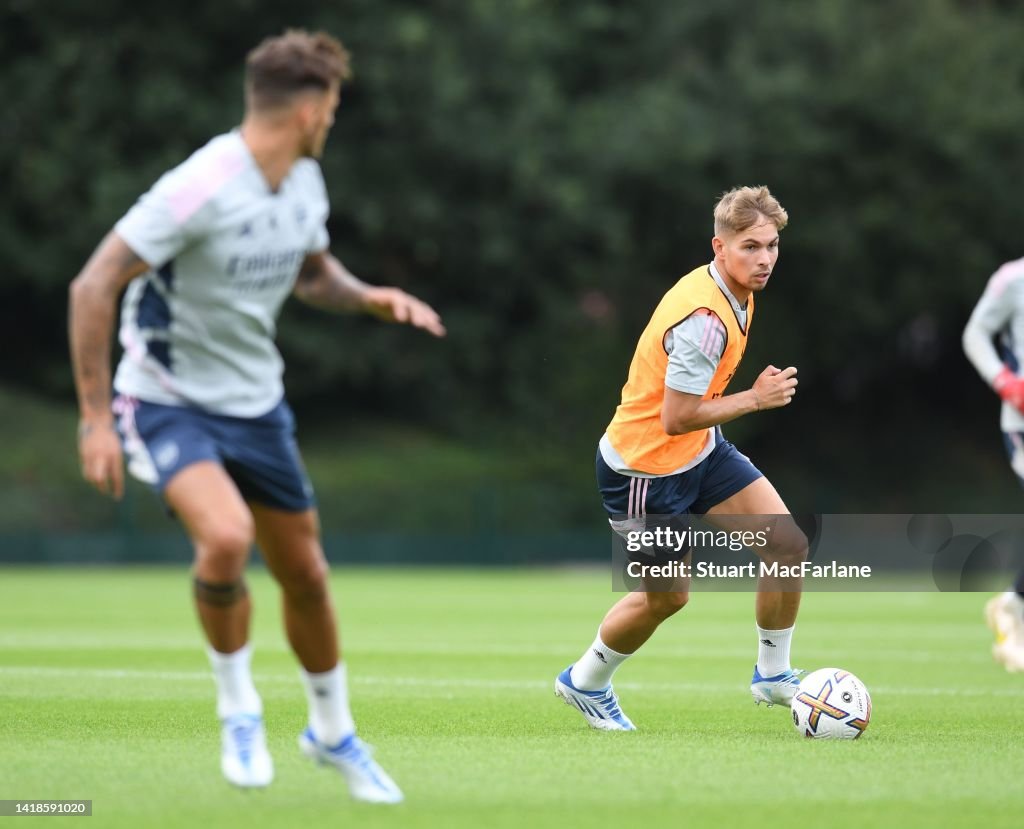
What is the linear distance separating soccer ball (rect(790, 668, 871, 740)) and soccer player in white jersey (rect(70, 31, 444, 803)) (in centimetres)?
262

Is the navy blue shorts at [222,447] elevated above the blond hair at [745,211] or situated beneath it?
situated beneath

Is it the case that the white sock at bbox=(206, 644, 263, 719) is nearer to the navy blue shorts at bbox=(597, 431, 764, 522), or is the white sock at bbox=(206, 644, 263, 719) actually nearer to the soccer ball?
the navy blue shorts at bbox=(597, 431, 764, 522)

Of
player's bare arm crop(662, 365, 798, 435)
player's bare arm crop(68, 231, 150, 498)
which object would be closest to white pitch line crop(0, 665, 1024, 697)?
player's bare arm crop(662, 365, 798, 435)

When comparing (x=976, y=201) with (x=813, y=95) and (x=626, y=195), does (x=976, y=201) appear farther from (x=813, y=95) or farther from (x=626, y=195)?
(x=626, y=195)

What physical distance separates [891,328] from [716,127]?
704 cm

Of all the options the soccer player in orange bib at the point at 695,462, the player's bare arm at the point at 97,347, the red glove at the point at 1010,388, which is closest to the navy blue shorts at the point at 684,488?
the soccer player in orange bib at the point at 695,462

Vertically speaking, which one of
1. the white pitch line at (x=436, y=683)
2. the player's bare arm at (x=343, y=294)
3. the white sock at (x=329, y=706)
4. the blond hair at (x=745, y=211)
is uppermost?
the blond hair at (x=745, y=211)

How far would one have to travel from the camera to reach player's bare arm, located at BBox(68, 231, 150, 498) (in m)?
5.36

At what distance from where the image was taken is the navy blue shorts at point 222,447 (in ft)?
18.3

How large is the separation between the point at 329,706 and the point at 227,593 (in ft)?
1.77

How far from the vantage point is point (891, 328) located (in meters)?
40.0

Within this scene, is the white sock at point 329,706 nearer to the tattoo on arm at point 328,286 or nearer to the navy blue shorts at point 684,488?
the tattoo on arm at point 328,286

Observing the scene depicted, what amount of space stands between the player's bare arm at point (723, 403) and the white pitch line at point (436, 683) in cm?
274

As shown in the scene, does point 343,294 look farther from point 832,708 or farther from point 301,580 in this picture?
point 832,708
